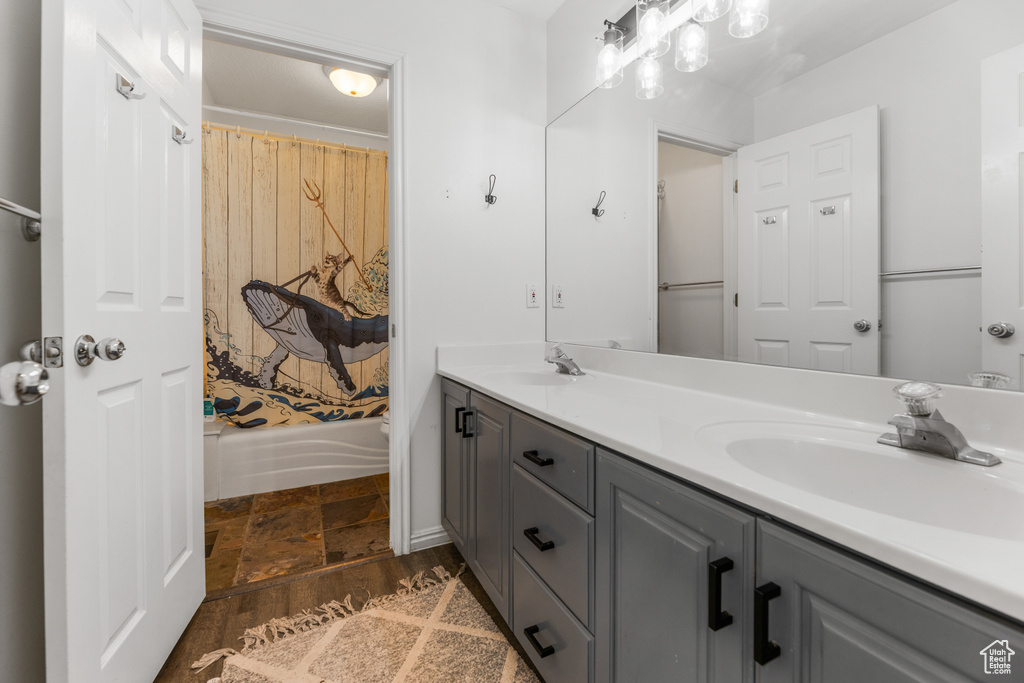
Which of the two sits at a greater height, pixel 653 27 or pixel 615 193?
pixel 653 27

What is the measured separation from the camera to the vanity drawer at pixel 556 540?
93 centimetres

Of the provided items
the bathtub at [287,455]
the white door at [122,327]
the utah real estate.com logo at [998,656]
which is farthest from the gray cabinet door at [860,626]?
the bathtub at [287,455]

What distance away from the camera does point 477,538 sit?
1.53 metres

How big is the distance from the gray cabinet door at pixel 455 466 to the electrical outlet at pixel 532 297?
0.55 meters

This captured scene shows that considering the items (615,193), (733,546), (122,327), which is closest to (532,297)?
(615,193)

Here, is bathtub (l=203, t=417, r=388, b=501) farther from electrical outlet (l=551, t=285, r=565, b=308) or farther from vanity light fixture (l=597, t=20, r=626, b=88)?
vanity light fixture (l=597, t=20, r=626, b=88)

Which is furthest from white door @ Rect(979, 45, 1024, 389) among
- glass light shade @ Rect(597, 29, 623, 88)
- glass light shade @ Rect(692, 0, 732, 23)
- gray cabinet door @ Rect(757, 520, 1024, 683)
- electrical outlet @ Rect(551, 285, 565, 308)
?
electrical outlet @ Rect(551, 285, 565, 308)

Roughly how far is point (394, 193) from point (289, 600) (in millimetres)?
1534

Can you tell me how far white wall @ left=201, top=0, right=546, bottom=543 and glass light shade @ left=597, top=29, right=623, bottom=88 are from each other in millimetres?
450

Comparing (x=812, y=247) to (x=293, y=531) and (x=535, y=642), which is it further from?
(x=293, y=531)

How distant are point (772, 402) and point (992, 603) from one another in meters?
0.79

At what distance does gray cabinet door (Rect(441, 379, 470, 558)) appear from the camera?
1629 mm

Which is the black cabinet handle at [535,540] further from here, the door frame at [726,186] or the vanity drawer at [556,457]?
the door frame at [726,186]

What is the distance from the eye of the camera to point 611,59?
169cm
